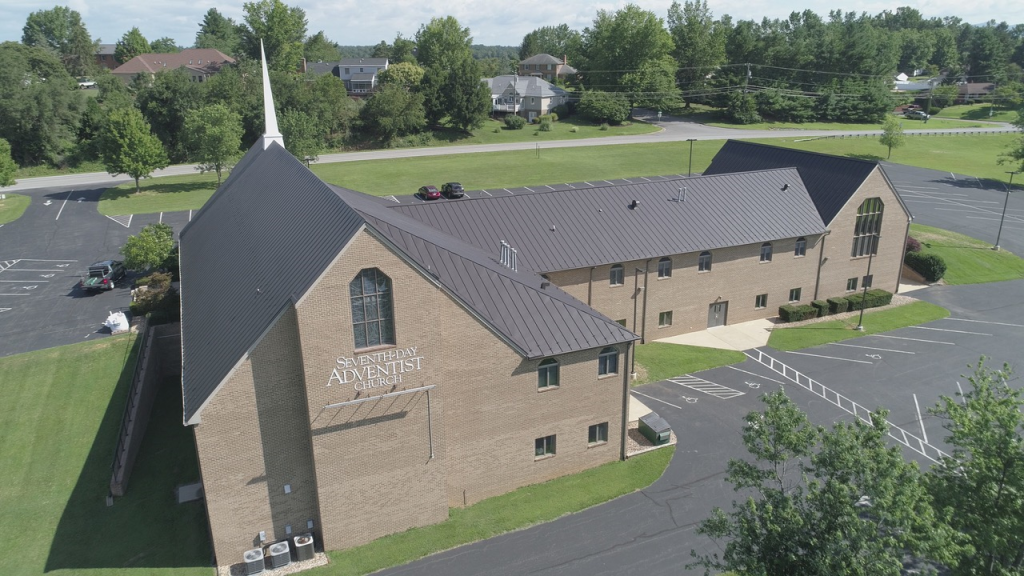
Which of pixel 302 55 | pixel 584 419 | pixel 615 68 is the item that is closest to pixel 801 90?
pixel 615 68

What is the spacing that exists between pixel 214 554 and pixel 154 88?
9741 centimetres

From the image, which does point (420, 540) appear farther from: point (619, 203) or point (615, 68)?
point (615, 68)

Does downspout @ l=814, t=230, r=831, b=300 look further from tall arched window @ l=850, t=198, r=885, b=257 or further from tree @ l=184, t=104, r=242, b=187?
tree @ l=184, t=104, r=242, b=187

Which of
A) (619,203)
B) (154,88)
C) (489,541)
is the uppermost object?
(154,88)

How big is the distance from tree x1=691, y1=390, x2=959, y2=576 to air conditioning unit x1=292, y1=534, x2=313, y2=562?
14650mm

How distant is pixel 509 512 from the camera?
2848 centimetres

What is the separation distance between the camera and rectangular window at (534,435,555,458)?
1192 inches

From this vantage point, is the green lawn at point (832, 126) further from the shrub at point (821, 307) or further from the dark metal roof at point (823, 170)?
the shrub at point (821, 307)

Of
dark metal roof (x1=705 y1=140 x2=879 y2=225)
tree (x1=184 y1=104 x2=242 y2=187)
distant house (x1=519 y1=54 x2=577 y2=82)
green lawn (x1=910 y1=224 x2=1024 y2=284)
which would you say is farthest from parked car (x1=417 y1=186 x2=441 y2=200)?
distant house (x1=519 y1=54 x2=577 y2=82)

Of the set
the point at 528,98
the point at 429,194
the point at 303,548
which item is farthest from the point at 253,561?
the point at 528,98

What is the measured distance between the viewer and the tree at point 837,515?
15367 millimetres

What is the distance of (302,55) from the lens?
16138 cm

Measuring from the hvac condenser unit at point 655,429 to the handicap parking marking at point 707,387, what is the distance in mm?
5528

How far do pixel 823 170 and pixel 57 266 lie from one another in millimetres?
61694
